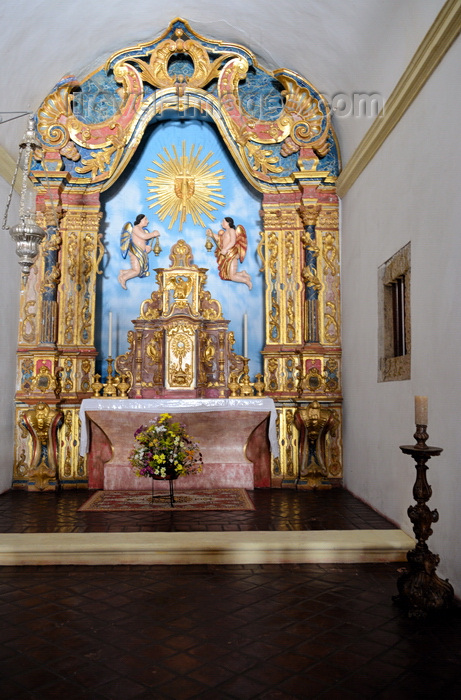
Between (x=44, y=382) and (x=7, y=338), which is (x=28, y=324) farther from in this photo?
(x=44, y=382)

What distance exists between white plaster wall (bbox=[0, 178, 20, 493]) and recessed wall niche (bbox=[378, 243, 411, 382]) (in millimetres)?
4786

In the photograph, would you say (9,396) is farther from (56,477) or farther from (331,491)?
(331,491)

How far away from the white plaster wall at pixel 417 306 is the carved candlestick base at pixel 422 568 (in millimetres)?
336

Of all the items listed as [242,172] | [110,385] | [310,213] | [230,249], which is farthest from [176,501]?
[242,172]

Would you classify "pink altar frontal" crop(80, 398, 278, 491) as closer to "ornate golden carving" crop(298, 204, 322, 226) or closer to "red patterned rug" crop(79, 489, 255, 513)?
"red patterned rug" crop(79, 489, 255, 513)

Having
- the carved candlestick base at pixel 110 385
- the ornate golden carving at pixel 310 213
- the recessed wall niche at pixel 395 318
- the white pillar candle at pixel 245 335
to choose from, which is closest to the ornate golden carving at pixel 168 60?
the ornate golden carving at pixel 310 213

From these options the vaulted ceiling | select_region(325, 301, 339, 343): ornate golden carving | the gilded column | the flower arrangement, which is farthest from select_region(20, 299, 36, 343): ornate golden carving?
select_region(325, 301, 339, 343): ornate golden carving

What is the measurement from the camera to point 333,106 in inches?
356

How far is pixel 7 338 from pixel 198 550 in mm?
4617

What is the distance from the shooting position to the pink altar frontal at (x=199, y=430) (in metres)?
8.04

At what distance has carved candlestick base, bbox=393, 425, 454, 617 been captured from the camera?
4.07 m

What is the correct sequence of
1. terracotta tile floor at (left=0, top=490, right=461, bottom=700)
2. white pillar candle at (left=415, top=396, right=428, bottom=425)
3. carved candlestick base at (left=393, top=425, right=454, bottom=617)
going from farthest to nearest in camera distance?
white pillar candle at (left=415, top=396, right=428, bottom=425) < carved candlestick base at (left=393, top=425, right=454, bottom=617) < terracotta tile floor at (left=0, top=490, right=461, bottom=700)

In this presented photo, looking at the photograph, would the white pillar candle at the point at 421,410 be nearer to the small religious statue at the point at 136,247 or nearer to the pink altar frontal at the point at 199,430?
the pink altar frontal at the point at 199,430

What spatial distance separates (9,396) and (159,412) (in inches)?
83.6
